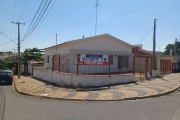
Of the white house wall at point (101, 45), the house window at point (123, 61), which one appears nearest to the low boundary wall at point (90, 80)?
the white house wall at point (101, 45)

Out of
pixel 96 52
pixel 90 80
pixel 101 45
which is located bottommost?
pixel 90 80

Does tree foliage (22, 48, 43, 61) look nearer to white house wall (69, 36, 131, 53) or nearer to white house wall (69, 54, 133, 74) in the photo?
white house wall (69, 36, 131, 53)

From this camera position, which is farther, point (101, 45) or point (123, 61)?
point (123, 61)

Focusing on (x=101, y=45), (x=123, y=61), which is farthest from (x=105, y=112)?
(x=123, y=61)

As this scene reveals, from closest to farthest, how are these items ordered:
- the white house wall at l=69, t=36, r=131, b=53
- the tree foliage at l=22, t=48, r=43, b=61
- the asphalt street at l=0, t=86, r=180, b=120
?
the asphalt street at l=0, t=86, r=180, b=120, the white house wall at l=69, t=36, r=131, b=53, the tree foliage at l=22, t=48, r=43, b=61

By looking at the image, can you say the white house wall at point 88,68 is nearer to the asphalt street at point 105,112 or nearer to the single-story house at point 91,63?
the single-story house at point 91,63

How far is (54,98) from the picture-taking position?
10.1 m

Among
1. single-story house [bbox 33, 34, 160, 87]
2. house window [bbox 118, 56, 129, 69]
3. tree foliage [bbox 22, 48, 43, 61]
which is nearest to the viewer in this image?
single-story house [bbox 33, 34, 160, 87]

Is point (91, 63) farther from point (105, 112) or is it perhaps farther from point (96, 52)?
point (105, 112)

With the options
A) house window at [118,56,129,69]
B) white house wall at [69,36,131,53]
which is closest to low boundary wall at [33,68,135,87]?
white house wall at [69,36,131,53]

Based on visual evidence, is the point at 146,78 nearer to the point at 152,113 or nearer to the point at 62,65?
the point at 62,65

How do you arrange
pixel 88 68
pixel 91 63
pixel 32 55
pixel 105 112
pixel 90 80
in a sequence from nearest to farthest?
pixel 105 112
pixel 90 80
pixel 91 63
pixel 88 68
pixel 32 55

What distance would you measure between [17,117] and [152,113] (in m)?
4.88

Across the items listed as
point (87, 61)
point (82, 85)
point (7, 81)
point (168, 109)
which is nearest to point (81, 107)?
point (168, 109)
